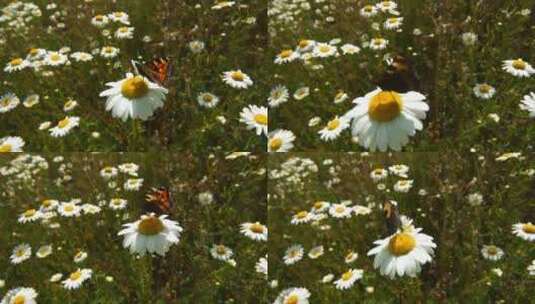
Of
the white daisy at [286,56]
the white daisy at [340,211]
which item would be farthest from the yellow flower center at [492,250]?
the white daisy at [286,56]

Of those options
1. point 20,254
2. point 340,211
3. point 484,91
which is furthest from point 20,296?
point 484,91

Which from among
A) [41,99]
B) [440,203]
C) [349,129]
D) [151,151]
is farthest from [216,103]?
[440,203]

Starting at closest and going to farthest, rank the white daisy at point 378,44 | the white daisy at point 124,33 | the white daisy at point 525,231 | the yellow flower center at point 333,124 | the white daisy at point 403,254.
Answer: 1. the white daisy at point 403,254
2. the white daisy at point 525,231
3. the yellow flower center at point 333,124
4. the white daisy at point 378,44
5. the white daisy at point 124,33

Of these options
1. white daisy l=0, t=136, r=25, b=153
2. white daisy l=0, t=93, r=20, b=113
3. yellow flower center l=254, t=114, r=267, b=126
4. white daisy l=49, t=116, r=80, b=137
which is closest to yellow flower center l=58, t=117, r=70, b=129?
white daisy l=49, t=116, r=80, b=137

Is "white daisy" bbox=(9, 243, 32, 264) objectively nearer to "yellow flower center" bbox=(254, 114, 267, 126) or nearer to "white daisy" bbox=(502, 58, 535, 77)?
"yellow flower center" bbox=(254, 114, 267, 126)

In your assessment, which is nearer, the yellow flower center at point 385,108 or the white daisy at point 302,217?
the yellow flower center at point 385,108

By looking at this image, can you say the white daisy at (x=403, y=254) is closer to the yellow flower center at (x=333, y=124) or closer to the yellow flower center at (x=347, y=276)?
the yellow flower center at (x=347, y=276)

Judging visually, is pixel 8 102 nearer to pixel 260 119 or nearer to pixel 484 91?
pixel 260 119
